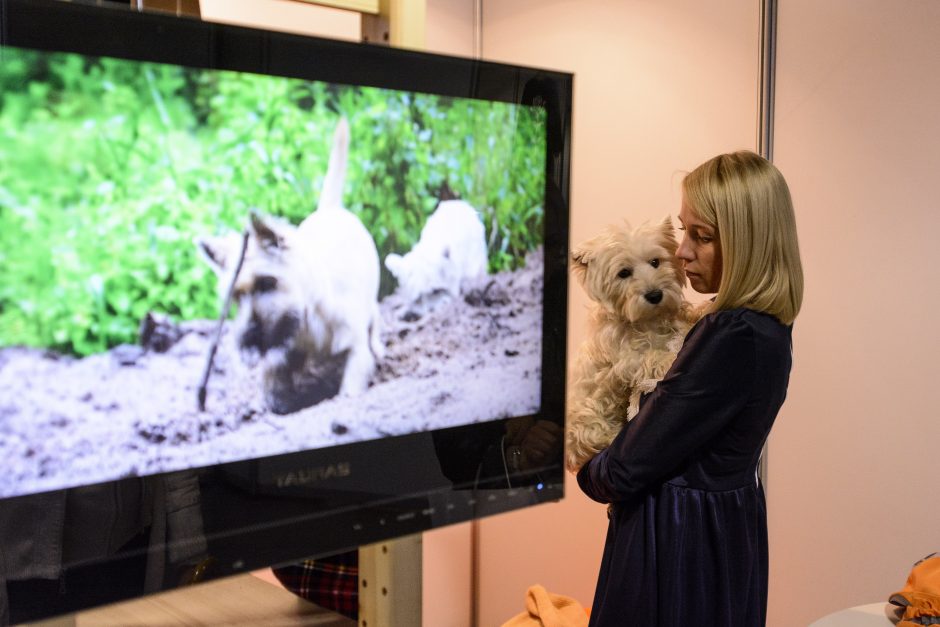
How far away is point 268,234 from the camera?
3.53 feet

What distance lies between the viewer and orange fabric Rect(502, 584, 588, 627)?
2045 mm

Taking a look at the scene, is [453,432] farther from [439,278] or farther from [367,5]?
[367,5]

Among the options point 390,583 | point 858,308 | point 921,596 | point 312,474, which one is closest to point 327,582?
point 390,583

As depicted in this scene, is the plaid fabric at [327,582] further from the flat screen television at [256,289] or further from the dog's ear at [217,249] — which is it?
the dog's ear at [217,249]

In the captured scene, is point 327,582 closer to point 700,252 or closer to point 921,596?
point 700,252

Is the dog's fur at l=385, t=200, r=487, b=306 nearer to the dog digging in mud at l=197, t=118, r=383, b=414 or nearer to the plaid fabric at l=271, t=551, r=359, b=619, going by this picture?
the dog digging in mud at l=197, t=118, r=383, b=414

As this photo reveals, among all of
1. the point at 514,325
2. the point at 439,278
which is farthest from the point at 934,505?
the point at 439,278

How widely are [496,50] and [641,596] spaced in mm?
2338

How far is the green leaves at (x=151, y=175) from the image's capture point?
2.99 feet

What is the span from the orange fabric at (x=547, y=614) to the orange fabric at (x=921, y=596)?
69 cm

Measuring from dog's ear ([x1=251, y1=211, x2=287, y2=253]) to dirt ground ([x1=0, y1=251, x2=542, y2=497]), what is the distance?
12 centimetres

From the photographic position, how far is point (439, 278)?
125 centimetres

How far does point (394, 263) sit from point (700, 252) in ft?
2.11

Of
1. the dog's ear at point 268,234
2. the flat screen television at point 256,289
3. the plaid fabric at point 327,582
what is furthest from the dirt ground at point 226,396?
the plaid fabric at point 327,582
